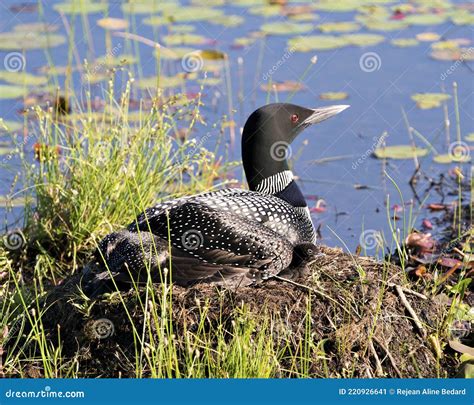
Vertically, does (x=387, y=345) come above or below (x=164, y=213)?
below

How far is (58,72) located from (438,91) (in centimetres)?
316

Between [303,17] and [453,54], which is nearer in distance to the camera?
[453,54]

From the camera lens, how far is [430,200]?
7.24 meters

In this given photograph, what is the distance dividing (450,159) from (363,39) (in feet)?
6.56

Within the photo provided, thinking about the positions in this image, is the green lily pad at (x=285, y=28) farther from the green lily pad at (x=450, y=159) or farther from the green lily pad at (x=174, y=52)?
the green lily pad at (x=450, y=159)

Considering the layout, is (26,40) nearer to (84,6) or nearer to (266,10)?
(84,6)

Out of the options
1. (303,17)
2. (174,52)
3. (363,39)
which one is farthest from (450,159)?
(303,17)

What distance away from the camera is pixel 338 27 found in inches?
372

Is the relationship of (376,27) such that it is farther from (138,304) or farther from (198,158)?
(138,304)

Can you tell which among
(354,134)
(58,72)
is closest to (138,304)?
(354,134)

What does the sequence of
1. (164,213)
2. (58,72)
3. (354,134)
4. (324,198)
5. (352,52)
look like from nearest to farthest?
(164,213), (324,198), (354,134), (58,72), (352,52)

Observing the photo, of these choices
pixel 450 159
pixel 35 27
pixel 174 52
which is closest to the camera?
pixel 450 159

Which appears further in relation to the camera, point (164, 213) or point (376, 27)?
point (376, 27)

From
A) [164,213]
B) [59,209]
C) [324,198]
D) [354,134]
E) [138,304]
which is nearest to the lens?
[138,304]
